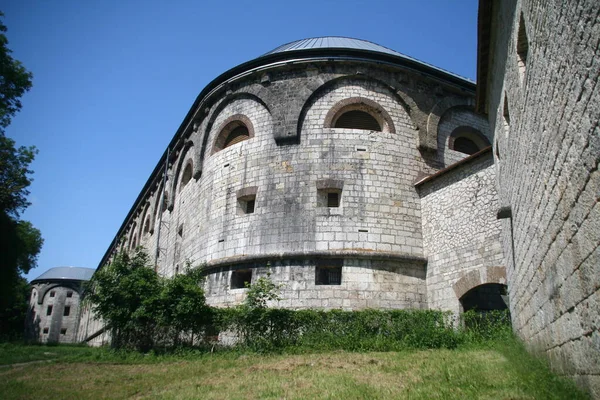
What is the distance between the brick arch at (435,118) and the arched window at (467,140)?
773 millimetres

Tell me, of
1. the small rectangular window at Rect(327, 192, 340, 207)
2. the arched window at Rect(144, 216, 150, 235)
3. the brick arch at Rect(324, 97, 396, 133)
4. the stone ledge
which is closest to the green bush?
the stone ledge

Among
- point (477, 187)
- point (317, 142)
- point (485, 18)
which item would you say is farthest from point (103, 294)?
point (485, 18)

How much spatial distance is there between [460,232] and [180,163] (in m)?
12.6

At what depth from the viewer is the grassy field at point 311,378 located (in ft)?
15.7

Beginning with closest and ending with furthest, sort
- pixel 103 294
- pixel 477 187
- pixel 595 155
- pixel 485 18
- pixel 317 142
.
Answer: pixel 595 155
pixel 485 18
pixel 477 187
pixel 103 294
pixel 317 142

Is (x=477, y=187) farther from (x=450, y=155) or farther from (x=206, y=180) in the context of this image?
(x=206, y=180)

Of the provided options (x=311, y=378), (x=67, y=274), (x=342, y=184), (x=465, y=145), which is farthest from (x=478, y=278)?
(x=67, y=274)

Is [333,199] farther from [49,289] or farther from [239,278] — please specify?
[49,289]

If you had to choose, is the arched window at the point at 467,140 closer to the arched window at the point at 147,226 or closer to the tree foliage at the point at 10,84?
the tree foliage at the point at 10,84

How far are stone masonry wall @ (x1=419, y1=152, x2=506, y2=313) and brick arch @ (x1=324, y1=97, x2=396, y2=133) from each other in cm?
226

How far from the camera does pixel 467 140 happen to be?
15180mm

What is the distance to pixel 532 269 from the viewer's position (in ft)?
17.5

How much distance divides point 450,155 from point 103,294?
36.0ft

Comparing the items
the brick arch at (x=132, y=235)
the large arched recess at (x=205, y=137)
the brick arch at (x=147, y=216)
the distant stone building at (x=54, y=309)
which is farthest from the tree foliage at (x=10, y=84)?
the distant stone building at (x=54, y=309)
